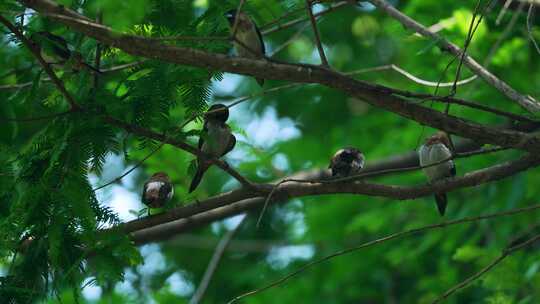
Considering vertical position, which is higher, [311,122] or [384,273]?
[311,122]

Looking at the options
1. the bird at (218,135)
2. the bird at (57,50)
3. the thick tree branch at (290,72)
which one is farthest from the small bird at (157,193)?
the thick tree branch at (290,72)

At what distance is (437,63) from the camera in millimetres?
10883

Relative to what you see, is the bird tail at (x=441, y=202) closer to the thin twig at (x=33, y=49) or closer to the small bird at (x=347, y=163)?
the small bird at (x=347, y=163)

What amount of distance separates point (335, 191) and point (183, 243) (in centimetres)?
792

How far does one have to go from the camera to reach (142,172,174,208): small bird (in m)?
7.57

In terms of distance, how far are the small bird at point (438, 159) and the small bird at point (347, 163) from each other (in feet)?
2.24

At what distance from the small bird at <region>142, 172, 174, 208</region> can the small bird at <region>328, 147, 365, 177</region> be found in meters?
1.70

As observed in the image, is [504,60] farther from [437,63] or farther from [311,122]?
[311,122]

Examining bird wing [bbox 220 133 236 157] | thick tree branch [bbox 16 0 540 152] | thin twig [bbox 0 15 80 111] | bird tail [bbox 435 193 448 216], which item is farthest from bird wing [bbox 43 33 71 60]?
bird tail [bbox 435 193 448 216]

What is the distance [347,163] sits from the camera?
8.50 meters

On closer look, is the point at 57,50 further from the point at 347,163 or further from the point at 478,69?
the point at 347,163

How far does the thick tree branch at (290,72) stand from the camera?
4.38 metres

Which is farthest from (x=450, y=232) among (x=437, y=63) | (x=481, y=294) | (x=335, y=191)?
(x=335, y=191)

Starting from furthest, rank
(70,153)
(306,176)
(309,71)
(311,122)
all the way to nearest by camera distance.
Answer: (311,122), (306,176), (70,153), (309,71)
